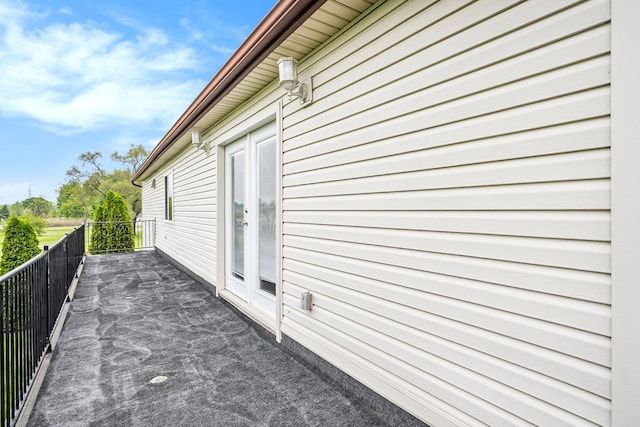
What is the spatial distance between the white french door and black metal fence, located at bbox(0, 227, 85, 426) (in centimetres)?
188

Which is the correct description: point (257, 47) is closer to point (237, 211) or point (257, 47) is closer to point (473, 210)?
point (473, 210)

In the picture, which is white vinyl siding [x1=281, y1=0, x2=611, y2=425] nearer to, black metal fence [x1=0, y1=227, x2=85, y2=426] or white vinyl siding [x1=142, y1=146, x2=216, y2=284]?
black metal fence [x1=0, y1=227, x2=85, y2=426]

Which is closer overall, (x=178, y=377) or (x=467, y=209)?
(x=467, y=209)

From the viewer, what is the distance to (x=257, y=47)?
8.79ft

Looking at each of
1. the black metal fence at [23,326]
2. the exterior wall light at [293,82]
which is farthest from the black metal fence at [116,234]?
the exterior wall light at [293,82]

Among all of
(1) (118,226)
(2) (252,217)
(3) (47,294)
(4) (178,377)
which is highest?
(2) (252,217)

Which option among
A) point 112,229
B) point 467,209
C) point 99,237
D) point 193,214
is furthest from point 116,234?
point 467,209

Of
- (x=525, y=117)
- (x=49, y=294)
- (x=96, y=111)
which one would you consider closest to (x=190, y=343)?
(x=49, y=294)

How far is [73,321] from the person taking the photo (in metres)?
3.82

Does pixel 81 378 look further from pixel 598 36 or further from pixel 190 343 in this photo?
pixel 598 36

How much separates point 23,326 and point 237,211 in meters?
2.58

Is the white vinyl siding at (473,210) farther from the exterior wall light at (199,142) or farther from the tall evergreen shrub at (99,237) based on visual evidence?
the tall evergreen shrub at (99,237)

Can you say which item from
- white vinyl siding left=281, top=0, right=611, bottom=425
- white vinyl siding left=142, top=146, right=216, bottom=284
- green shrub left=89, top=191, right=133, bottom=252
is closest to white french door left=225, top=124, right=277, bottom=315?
white vinyl siding left=142, top=146, right=216, bottom=284

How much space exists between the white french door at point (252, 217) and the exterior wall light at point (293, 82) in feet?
2.63
